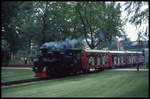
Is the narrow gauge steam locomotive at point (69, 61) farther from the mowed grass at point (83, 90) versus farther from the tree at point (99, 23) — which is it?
the tree at point (99, 23)

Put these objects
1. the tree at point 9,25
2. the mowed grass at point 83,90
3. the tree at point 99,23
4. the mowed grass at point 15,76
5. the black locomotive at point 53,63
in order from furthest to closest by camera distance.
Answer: the tree at point 99,23 → the mowed grass at point 15,76 → the black locomotive at point 53,63 → the tree at point 9,25 → the mowed grass at point 83,90

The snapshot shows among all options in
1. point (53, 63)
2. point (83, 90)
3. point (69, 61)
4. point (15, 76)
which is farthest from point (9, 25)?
point (15, 76)

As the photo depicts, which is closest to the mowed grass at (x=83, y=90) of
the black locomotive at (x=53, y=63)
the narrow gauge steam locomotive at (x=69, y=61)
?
the black locomotive at (x=53, y=63)

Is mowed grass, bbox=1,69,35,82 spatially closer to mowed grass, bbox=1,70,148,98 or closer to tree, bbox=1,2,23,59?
mowed grass, bbox=1,70,148,98

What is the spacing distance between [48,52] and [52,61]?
0.94m

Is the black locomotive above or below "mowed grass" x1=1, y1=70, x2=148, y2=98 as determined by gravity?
above

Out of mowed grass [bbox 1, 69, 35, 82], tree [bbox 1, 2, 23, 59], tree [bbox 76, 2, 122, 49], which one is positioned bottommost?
mowed grass [bbox 1, 69, 35, 82]

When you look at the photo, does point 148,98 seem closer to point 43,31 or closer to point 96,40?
point 43,31

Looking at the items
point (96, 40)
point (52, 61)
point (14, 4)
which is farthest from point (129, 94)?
point (96, 40)

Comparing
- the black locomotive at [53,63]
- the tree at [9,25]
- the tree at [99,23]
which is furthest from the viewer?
the tree at [99,23]

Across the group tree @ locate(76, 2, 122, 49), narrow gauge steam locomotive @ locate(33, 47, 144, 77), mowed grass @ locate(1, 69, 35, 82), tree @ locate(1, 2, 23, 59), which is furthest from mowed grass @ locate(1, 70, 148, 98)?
tree @ locate(76, 2, 122, 49)

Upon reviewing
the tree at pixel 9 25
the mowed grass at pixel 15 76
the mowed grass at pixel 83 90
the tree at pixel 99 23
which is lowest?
the mowed grass at pixel 15 76

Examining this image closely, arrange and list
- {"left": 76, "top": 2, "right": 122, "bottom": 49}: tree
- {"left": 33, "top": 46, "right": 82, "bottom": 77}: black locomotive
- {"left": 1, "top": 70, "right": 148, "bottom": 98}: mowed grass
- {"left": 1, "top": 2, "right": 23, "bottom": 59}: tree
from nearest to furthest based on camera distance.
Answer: {"left": 1, "top": 70, "right": 148, "bottom": 98}: mowed grass < {"left": 1, "top": 2, "right": 23, "bottom": 59}: tree < {"left": 33, "top": 46, "right": 82, "bottom": 77}: black locomotive < {"left": 76, "top": 2, "right": 122, "bottom": 49}: tree

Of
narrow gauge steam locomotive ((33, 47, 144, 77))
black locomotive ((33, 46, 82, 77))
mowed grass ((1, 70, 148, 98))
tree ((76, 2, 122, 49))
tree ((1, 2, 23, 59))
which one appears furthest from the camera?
tree ((76, 2, 122, 49))
